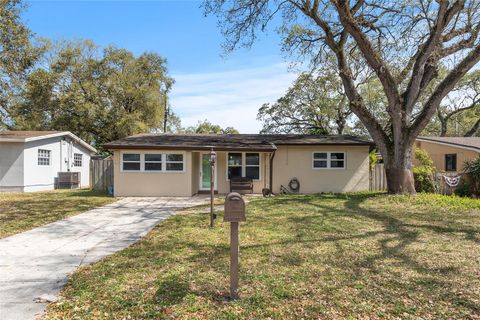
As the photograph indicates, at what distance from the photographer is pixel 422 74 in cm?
1238

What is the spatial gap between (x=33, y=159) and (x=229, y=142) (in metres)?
10.8

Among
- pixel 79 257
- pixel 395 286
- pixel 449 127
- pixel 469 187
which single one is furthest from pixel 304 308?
pixel 449 127

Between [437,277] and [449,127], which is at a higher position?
[449,127]

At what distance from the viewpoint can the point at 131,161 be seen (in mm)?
14633

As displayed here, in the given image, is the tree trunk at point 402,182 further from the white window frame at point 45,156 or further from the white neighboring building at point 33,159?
the white window frame at point 45,156

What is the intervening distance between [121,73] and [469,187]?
84.8 feet

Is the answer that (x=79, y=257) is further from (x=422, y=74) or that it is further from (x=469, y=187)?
(x=469, y=187)

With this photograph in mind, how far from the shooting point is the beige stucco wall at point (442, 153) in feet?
62.2

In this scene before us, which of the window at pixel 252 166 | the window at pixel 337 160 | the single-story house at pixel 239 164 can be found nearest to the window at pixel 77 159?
the single-story house at pixel 239 164

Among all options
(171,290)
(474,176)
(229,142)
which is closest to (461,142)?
(474,176)

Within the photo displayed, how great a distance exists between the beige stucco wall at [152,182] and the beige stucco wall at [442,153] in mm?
12911

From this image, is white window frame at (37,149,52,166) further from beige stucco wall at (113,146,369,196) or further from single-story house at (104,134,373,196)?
beige stucco wall at (113,146,369,196)

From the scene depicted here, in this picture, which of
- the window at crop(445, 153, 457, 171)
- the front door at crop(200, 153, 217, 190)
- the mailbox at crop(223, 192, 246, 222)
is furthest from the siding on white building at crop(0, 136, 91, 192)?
the window at crop(445, 153, 457, 171)

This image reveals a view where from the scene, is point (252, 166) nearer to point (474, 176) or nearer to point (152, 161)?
point (152, 161)
